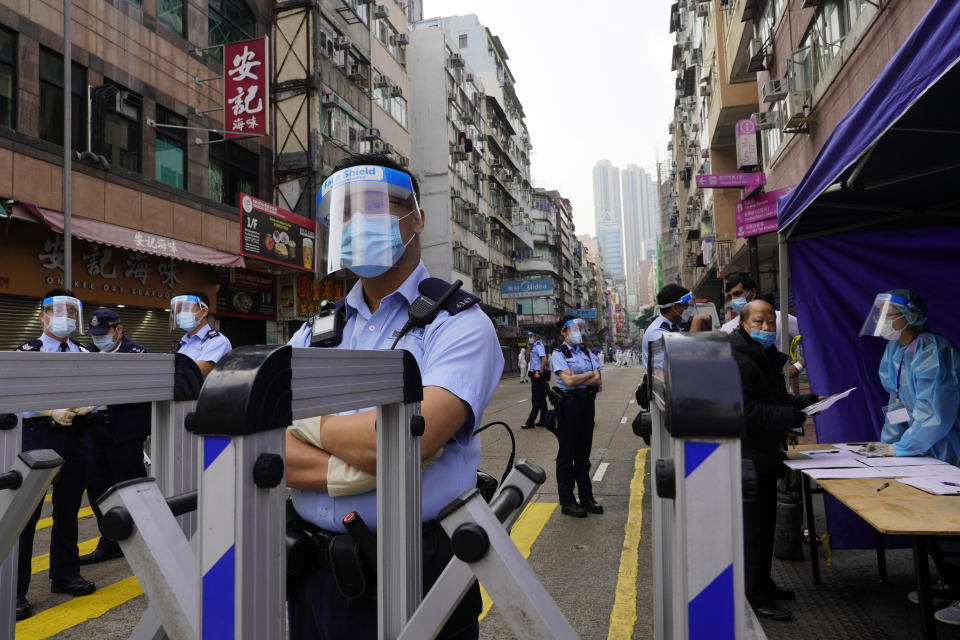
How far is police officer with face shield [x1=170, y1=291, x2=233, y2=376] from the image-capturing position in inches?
216

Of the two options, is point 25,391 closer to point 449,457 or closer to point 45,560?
point 449,457

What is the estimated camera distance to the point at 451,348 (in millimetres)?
1613

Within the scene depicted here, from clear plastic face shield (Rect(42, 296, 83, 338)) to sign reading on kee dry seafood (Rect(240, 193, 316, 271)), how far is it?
11.2 m

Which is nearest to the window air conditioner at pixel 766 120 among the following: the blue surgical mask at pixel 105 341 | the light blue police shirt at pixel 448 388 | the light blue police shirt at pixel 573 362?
the light blue police shirt at pixel 573 362

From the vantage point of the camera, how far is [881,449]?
4152 millimetres

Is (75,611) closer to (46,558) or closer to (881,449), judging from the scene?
(46,558)

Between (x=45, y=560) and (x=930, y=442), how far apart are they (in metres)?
6.38

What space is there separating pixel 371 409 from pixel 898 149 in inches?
148

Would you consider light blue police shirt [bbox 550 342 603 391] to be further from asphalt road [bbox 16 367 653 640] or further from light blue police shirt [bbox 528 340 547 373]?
light blue police shirt [bbox 528 340 547 373]

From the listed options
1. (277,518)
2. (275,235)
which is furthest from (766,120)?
(277,518)

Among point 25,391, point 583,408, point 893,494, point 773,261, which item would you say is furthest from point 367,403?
point 773,261

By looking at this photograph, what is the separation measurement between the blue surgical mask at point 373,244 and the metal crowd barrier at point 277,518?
50 cm

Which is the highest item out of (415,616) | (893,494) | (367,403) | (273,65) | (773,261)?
(273,65)

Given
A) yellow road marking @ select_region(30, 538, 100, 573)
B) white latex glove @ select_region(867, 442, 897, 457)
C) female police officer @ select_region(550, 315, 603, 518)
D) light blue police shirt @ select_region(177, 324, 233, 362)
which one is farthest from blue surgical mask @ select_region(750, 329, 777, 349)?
yellow road marking @ select_region(30, 538, 100, 573)
